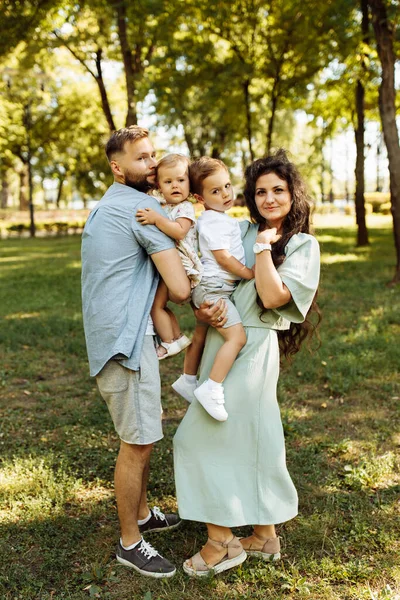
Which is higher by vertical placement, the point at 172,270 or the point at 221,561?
the point at 172,270

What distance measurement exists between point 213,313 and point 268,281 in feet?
1.01

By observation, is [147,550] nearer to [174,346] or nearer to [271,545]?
[271,545]

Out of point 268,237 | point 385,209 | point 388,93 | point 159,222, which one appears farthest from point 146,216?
point 385,209

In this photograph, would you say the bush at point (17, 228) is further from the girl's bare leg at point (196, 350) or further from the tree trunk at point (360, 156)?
the girl's bare leg at point (196, 350)

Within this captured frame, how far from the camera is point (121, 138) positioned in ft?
9.45

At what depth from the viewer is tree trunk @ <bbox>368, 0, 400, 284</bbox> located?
9.27 meters

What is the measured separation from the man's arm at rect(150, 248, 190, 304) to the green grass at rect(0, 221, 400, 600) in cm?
146

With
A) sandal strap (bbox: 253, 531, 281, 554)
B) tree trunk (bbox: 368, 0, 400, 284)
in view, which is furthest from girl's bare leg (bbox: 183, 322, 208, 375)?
tree trunk (bbox: 368, 0, 400, 284)

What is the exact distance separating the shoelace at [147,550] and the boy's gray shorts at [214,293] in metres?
1.23

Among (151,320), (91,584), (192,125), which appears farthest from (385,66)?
(192,125)

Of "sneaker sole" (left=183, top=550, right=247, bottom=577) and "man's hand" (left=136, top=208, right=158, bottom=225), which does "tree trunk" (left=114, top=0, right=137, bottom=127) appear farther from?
"sneaker sole" (left=183, top=550, right=247, bottom=577)

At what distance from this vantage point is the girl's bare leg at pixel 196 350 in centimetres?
325

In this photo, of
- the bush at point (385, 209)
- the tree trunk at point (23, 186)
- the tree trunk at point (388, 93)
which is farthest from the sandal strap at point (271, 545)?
the tree trunk at point (23, 186)

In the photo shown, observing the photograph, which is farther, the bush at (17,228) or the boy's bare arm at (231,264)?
the bush at (17,228)
